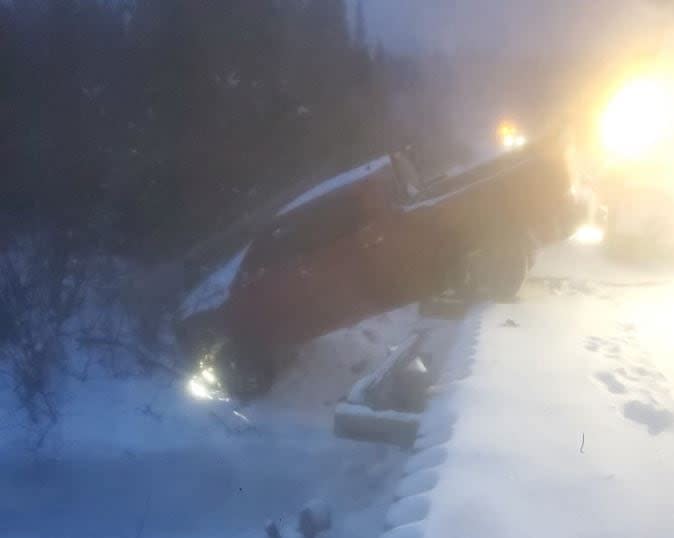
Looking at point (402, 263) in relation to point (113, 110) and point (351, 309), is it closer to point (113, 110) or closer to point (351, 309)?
point (351, 309)

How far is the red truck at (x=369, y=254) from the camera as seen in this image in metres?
7.71

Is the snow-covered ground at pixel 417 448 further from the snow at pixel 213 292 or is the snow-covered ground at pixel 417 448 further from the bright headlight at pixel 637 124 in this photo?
the bright headlight at pixel 637 124

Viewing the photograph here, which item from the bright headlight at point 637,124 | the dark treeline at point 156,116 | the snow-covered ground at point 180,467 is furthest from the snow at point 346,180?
the bright headlight at point 637,124

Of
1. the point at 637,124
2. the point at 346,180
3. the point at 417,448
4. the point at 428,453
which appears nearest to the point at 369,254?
the point at 346,180

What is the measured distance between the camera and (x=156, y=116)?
10.5 m

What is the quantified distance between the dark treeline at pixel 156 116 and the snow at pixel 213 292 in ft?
7.11

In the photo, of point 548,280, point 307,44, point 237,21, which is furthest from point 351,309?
point 307,44

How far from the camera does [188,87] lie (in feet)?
35.5

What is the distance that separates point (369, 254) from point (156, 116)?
418 centimetres

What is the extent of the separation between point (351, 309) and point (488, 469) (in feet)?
12.9

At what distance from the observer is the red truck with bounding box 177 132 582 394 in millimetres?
7707

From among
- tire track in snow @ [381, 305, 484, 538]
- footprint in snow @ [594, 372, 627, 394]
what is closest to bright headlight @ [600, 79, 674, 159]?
tire track in snow @ [381, 305, 484, 538]

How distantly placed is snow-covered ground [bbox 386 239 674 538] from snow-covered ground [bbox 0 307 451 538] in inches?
42.5

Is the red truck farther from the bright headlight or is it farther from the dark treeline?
the bright headlight
